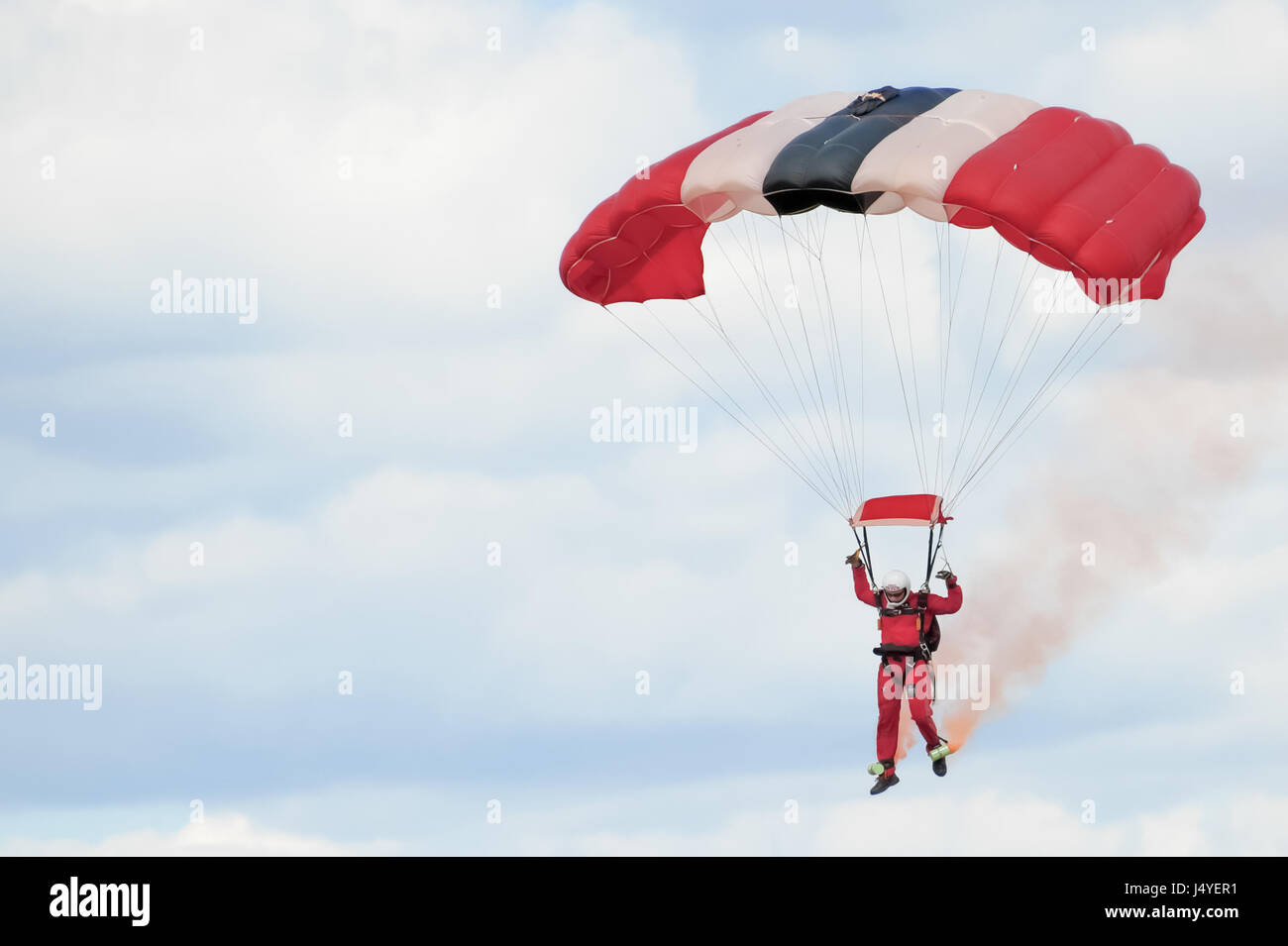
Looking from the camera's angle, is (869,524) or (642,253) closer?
(869,524)

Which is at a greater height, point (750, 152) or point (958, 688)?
point (750, 152)

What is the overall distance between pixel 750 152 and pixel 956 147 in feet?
6.91

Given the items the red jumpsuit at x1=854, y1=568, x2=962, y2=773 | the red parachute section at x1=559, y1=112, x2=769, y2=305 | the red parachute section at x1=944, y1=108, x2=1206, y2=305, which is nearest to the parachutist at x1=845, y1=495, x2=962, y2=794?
the red jumpsuit at x1=854, y1=568, x2=962, y2=773

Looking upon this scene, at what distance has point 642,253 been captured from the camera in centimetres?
2719

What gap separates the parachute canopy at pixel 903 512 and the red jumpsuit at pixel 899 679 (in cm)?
53

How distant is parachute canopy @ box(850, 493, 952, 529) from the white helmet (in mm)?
524

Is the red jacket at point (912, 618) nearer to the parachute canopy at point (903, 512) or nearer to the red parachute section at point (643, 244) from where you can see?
the parachute canopy at point (903, 512)

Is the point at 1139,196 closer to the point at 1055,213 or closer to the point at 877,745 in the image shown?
the point at 1055,213

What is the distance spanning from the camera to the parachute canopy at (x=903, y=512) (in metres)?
24.1

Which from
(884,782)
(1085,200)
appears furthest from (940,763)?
(1085,200)

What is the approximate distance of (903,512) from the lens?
24219 mm

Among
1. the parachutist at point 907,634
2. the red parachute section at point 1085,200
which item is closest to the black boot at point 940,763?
the parachutist at point 907,634

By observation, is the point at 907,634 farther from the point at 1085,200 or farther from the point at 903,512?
the point at 1085,200
